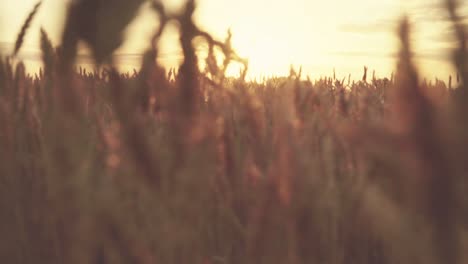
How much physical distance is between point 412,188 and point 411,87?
0.26ft

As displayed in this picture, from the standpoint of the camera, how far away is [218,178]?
36.0 inches

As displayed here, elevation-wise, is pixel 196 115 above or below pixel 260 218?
above

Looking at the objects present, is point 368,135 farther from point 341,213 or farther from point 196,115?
point 341,213

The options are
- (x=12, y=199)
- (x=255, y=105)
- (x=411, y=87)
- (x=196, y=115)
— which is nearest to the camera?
(x=411, y=87)

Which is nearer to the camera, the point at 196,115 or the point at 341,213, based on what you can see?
the point at 196,115

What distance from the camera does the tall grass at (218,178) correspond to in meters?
0.49

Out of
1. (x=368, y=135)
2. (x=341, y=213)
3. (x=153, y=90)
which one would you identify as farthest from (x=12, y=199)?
(x=368, y=135)

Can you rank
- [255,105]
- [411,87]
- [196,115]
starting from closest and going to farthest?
[411,87]
[196,115]
[255,105]

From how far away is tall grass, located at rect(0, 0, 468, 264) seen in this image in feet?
1.60

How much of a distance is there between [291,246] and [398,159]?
0.24 meters

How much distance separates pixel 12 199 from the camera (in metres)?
1.03

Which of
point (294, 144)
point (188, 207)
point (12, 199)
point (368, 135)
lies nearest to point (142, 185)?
point (188, 207)

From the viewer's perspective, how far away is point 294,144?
2.25ft

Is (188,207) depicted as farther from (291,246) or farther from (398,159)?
(398,159)
